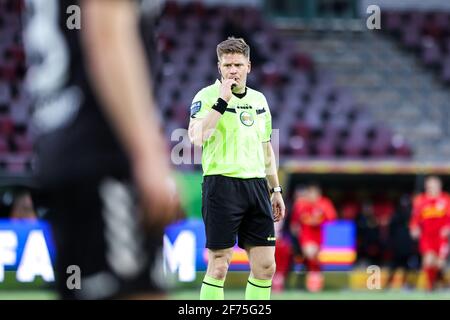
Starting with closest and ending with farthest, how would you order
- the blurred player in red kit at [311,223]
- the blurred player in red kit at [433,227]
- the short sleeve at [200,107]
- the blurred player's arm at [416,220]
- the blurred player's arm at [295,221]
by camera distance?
the short sleeve at [200,107] < the blurred player in red kit at [433,227] < the blurred player's arm at [416,220] < the blurred player in red kit at [311,223] < the blurred player's arm at [295,221]

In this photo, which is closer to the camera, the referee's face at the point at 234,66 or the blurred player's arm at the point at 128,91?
the blurred player's arm at the point at 128,91

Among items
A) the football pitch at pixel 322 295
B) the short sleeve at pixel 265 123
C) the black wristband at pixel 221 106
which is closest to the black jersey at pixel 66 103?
the black wristband at pixel 221 106

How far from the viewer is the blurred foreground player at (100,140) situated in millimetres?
2709

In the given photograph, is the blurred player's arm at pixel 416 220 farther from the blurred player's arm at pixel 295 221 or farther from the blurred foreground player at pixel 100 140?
the blurred foreground player at pixel 100 140

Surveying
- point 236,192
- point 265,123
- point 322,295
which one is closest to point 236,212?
point 236,192

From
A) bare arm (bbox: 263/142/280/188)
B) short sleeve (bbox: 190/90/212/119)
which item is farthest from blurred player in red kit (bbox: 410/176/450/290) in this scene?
short sleeve (bbox: 190/90/212/119)

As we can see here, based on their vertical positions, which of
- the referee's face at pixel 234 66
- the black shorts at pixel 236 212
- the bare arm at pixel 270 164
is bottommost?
the black shorts at pixel 236 212

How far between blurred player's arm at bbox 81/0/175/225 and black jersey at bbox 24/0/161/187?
0.03 m

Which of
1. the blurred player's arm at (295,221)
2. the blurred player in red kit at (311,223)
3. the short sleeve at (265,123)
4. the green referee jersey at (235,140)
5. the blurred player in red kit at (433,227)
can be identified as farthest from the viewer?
the blurred player's arm at (295,221)

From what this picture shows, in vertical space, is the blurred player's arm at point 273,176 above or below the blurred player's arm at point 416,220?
above

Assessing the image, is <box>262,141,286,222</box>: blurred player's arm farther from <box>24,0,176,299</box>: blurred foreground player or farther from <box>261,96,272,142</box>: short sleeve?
<box>24,0,176,299</box>: blurred foreground player

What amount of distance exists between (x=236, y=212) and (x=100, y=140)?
3125 millimetres

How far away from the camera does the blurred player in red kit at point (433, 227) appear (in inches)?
541
